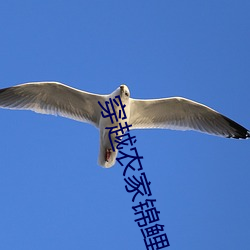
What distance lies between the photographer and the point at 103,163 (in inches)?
250

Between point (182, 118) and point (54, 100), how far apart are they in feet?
6.00

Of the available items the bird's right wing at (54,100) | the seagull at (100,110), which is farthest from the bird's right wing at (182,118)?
the bird's right wing at (54,100)

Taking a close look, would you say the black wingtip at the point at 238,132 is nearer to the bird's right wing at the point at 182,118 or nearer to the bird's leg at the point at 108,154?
the bird's right wing at the point at 182,118

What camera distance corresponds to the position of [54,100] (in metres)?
6.65

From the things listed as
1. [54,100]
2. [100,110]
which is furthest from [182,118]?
[54,100]

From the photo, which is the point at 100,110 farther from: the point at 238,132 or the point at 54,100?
the point at 238,132

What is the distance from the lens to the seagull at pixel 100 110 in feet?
20.9

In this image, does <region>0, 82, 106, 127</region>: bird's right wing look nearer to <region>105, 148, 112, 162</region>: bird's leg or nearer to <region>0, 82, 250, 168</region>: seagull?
<region>0, 82, 250, 168</region>: seagull

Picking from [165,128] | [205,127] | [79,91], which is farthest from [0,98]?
[205,127]

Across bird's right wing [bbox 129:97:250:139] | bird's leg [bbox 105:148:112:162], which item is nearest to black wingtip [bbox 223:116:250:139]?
bird's right wing [bbox 129:97:250:139]

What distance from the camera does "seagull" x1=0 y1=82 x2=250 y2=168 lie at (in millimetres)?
6375

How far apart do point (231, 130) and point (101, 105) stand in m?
2.00

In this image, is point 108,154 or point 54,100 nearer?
point 108,154

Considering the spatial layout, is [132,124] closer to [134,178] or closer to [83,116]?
[83,116]
